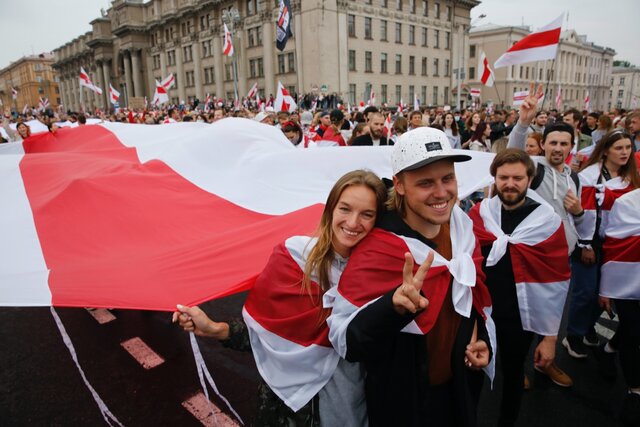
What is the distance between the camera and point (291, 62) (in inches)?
1699

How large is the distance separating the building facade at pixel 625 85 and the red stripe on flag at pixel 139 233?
136417 millimetres

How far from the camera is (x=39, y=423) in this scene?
11.2 feet

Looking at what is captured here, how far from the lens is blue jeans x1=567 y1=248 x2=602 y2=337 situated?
3.82 m

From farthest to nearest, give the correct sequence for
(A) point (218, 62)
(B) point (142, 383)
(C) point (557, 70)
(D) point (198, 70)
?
(C) point (557, 70), (D) point (198, 70), (A) point (218, 62), (B) point (142, 383)

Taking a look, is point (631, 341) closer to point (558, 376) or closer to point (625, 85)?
point (558, 376)

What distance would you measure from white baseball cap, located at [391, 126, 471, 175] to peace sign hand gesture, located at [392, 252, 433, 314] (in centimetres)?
40

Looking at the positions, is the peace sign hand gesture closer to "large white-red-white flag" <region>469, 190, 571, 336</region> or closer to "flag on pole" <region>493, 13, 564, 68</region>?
"large white-red-white flag" <region>469, 190, 571, 336</region>

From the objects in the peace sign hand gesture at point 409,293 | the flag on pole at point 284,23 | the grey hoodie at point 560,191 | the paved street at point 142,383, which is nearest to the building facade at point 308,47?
the flag on pole at point 284,23

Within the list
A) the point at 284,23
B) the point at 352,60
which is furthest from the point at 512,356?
the point at 352,60

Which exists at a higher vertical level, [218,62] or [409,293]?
[218,62]

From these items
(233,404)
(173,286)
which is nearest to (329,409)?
(173,286)

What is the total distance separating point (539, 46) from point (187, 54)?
2268 inches

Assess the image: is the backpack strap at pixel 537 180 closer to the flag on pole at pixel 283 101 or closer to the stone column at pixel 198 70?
the flag on pole at pixel 283 101

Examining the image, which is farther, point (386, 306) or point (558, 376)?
point (558, 376)
